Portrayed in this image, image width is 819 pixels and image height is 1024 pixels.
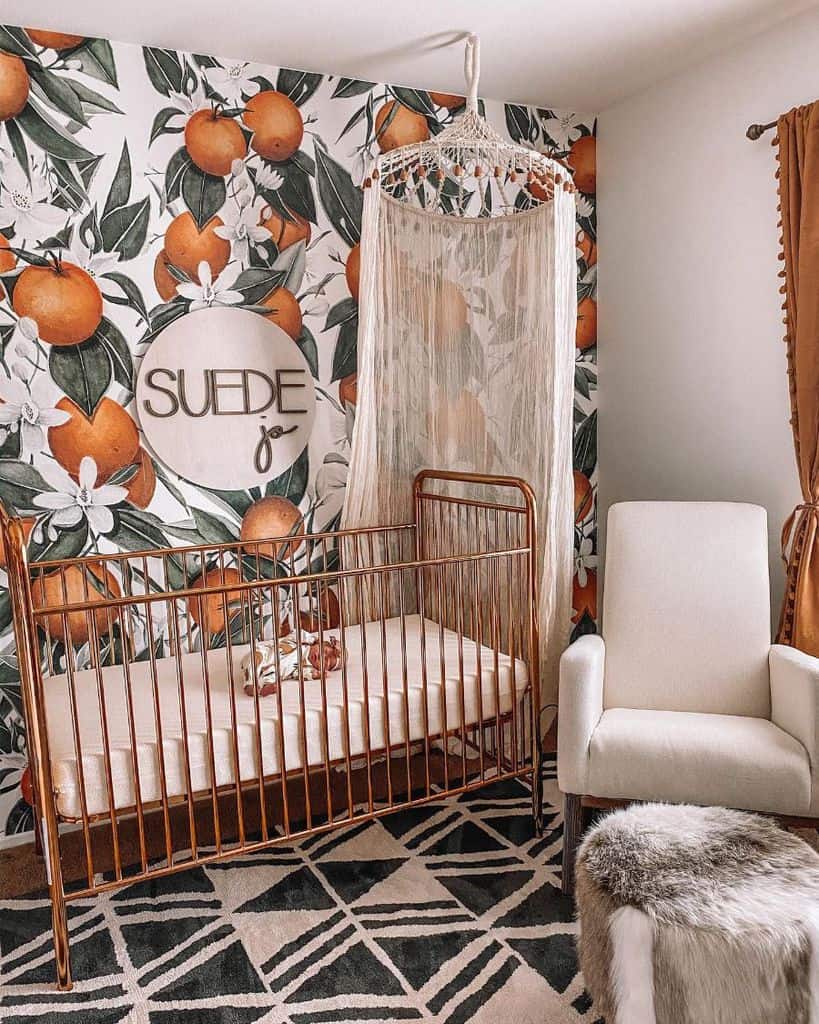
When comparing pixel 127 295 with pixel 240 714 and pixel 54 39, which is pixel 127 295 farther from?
pixel 240 714

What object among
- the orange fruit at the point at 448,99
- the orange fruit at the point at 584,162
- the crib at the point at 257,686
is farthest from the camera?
the orange fruit at the point at 584,162

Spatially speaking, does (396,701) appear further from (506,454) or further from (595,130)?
(595,130)

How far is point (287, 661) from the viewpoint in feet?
8.13

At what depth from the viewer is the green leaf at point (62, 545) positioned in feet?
8.93

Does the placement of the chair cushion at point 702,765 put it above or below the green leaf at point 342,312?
below

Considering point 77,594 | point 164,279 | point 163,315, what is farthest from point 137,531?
point 164,279

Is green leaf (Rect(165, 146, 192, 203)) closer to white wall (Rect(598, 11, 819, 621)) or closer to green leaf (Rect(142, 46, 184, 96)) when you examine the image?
green leaf (Rect(142, 46, 184, 96))

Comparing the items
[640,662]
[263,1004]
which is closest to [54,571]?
[263,1004]

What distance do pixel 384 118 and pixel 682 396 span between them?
4.96 ft

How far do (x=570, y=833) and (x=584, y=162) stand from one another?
8.62 ft

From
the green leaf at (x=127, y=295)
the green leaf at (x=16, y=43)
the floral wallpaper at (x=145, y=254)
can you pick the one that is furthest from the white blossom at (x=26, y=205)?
the green leaf at (x=16, y=43)

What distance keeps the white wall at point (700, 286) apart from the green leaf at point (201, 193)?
1.61 m

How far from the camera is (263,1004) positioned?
2.00 meters

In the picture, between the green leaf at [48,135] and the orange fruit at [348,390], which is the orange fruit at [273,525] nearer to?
the orange fruit at [348,390]
